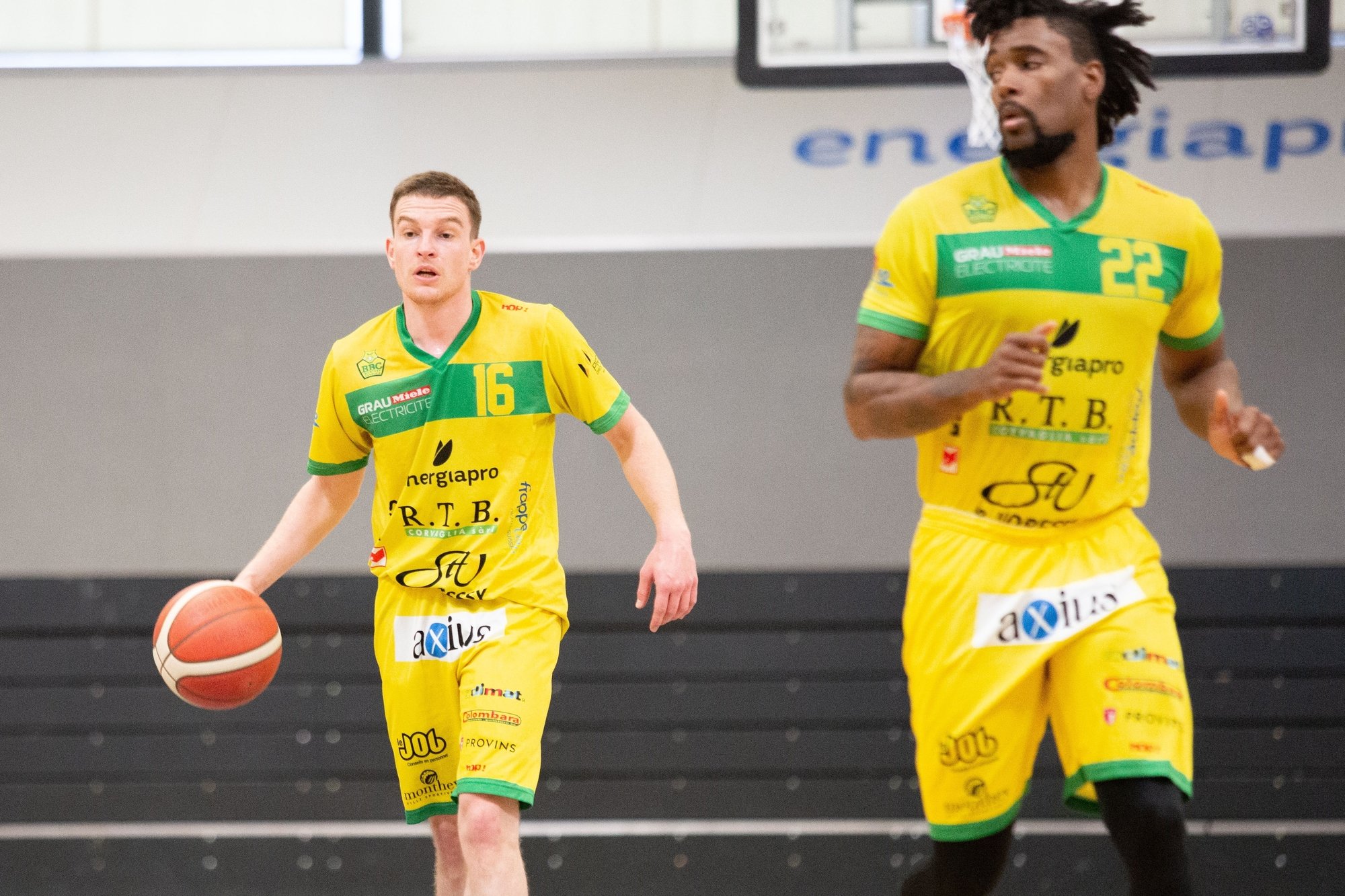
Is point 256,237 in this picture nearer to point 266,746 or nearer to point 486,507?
point 266,746

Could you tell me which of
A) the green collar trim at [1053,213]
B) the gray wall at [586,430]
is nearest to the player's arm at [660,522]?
the green collar trim at [1053,213]

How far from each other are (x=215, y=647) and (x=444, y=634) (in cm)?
62

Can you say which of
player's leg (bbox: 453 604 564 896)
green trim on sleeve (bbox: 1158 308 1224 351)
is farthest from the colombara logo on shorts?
green trim on sleeve (bbox: 1158 308 1224 351)

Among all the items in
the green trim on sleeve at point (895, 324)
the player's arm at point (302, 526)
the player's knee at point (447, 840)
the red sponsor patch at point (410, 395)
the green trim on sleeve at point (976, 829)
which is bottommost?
the player's knee at point (447, 840)

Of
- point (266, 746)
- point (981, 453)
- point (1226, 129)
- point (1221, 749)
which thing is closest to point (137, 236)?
point (266, 746)

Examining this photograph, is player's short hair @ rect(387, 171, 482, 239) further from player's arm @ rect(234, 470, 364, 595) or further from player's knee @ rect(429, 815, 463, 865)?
player's knee @ rect(429, 815, 463, 865)

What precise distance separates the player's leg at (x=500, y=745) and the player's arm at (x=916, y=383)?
105cm

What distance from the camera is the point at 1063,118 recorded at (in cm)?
356

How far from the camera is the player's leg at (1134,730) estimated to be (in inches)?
126

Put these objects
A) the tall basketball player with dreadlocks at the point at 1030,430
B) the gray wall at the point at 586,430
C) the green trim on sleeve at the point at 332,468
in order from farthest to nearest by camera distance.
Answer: the gray wall at the point at 586,430
the green trim on sleeve at the point at 332,468
the tall basketball player with dreadlocks at the point at 1030,430

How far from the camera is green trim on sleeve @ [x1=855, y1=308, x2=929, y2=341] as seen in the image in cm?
353

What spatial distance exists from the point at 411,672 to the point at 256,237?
3.23 metres

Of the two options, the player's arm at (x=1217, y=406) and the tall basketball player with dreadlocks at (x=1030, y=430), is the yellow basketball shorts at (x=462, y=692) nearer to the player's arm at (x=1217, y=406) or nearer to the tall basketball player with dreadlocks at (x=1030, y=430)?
the tall basketball player with dreadlocks at (x=1030, y=430)

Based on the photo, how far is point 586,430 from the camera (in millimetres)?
6328
